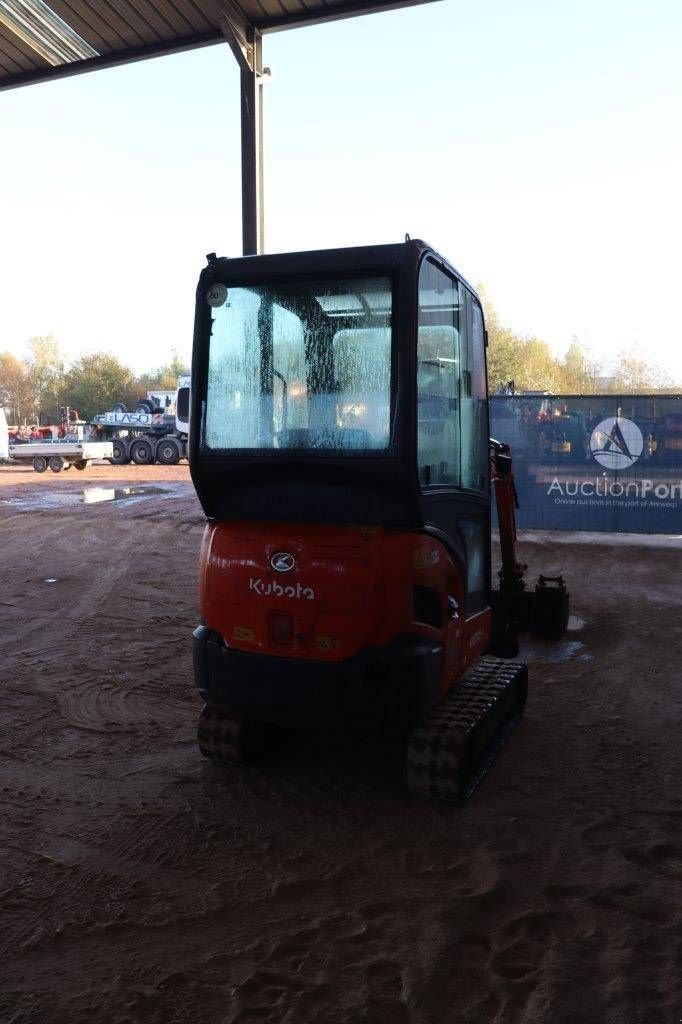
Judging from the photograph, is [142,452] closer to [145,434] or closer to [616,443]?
[145,434]

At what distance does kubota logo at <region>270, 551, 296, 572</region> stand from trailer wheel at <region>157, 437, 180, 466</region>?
103 feet

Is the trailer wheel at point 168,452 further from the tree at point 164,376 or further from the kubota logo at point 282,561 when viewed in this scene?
the tree at point 164,376

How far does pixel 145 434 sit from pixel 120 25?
89.7 ft

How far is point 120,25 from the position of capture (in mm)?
9992

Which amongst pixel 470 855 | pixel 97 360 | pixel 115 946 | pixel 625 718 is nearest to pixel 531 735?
pixel 625 718

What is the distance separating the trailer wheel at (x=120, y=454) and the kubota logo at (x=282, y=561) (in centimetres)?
3315

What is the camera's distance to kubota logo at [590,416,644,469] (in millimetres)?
12789

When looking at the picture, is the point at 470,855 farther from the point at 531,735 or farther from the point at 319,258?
the point at 319,258

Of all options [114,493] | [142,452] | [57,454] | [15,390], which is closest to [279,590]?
[114,493]

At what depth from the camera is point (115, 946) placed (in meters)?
3.28

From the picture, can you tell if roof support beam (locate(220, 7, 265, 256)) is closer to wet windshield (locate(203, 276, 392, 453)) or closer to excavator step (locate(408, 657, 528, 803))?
wet windshield (locate(203, 276, 392, 453))

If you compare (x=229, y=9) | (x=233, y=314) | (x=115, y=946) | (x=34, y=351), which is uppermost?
(x=34, y=351)

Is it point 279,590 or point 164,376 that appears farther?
point 164,376

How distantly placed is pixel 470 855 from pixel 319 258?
3139mm
